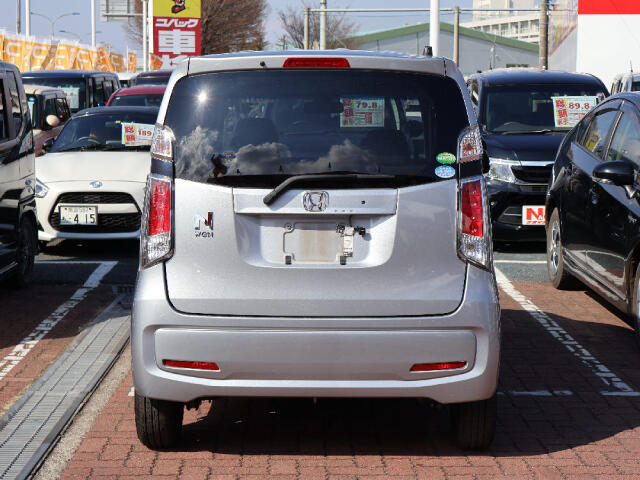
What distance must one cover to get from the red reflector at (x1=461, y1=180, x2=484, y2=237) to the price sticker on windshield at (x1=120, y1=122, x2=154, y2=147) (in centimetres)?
821

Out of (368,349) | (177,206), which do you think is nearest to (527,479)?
(368,349)

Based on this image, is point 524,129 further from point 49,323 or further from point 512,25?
point 512,25

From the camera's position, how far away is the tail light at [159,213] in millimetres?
4414

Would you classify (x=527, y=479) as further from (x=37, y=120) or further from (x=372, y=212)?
(x=37, y=120)

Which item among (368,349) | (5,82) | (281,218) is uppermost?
(5,82)

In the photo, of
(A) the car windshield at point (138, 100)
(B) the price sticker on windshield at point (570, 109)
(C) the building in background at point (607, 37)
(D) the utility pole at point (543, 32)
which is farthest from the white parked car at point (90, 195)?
(D) the utility pole at point (543, 32)

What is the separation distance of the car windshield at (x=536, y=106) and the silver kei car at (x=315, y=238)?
7752 millimetres

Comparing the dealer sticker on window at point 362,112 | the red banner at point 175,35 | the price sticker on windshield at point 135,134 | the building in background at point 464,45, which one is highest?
the building in background at point 464,45

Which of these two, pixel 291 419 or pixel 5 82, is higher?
pixel 5 82

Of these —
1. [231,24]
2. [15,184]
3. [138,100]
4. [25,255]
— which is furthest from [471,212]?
[231,24]

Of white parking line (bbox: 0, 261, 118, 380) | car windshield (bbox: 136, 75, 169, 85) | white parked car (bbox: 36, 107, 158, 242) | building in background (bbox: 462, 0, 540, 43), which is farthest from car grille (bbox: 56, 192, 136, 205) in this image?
building in background (bbox: 462, 0, 540, 43)

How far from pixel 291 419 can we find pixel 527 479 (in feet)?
4.43

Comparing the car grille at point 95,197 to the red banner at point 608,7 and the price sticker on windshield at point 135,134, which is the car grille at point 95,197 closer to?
the price sticker on windshield at point 135,134

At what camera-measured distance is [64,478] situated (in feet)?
14.8
